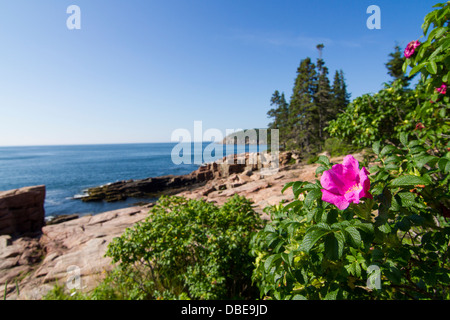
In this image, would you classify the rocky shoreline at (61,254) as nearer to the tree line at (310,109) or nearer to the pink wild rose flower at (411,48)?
the pink wild rose flower at (411,48)

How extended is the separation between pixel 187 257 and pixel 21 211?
48.8 ft

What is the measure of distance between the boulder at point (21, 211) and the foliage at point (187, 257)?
522 inches

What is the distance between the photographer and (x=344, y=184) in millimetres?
Answer: 958

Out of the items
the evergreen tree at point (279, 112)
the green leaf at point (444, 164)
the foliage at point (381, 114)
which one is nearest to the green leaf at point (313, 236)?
the green leaf at point (444, 164)

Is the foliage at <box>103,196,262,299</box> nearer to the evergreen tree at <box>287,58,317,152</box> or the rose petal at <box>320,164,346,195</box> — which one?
the rose petal at <box>320,164,346,195</box>

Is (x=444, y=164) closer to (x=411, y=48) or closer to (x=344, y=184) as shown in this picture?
(x=344, y=184)

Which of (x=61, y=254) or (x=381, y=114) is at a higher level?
Result: (x=381, y=114)

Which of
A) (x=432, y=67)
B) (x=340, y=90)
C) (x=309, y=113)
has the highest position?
(x=340, y=90)

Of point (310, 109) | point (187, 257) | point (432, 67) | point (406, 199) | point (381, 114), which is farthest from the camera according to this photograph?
point (310, 109)

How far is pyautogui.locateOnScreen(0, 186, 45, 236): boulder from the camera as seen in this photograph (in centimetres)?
1196

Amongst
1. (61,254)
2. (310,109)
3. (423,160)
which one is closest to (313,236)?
(423,160)

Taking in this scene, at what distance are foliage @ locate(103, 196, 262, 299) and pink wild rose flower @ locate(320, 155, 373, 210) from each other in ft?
7.22
